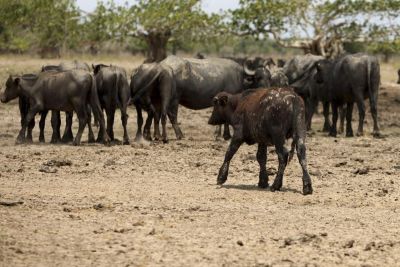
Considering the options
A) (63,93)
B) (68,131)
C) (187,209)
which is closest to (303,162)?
(187,209)

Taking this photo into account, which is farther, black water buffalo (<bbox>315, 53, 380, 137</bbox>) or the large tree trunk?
the large tree trunk

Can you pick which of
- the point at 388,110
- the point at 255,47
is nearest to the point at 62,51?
the point at 388,110

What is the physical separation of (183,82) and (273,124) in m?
8.63

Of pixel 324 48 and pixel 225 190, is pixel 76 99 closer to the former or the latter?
pixel 225 190

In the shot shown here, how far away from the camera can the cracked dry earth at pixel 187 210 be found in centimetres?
852

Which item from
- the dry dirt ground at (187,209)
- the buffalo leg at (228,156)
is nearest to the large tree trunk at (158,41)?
the dry dirt ground at (187,209)

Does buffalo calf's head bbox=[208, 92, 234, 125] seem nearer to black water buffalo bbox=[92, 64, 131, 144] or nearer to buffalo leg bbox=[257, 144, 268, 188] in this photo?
buffalo leg bbox=[257, 144, 268, 188]

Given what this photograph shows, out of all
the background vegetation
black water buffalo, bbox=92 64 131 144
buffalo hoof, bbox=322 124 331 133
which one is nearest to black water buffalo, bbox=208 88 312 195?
black water buffalo, bbox=92 64 131 144

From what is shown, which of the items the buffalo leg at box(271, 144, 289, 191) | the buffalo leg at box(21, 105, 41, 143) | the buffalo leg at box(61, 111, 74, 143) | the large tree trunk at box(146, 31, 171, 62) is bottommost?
the large tree trunk at box(146, 31, 171, 62)

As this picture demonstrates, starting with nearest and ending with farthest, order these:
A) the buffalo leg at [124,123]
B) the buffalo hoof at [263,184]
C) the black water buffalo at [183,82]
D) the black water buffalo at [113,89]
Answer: the buffalo hoof at [263,184]
the buffalo leg at [124,123]
the black water buffalo at [113,89]
the black water buffalo at [183,82]

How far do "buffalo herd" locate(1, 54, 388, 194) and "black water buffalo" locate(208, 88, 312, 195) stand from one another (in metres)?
0.02

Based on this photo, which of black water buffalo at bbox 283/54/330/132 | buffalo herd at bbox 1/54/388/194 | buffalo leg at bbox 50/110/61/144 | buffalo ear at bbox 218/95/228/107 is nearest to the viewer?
→ buffalo ear at bbox 218/95/228/107

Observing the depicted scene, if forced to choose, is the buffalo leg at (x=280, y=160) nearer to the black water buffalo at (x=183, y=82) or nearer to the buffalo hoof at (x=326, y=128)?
the black water buffalo at (x=183, y=82)

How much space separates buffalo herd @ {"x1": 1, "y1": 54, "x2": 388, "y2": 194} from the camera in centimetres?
1820
